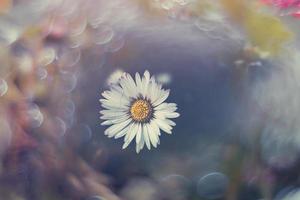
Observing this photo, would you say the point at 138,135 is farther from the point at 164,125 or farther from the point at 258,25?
the point at 258,25

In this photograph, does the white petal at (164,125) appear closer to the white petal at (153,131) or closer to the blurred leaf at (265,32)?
the white petal at (153,131)

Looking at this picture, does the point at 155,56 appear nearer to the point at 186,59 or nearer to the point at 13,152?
the point at 186,59

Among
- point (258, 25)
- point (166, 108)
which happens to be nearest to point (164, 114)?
point (166, 108)

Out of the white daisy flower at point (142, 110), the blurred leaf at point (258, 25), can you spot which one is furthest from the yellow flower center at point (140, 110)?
the blurred leaf at point (258, 25)

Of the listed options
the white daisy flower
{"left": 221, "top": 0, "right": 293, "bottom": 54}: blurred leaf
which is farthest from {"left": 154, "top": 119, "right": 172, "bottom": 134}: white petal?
{"left": 221, "top": 0, "right": 293, "bottom": 54}: blurred leaf

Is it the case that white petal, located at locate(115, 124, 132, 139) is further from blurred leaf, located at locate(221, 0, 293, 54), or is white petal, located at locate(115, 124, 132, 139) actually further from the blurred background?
blurred leaf, located at locate(221, 0, 293, 54)

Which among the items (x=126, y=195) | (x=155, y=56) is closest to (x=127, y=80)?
(x=155, y=56)
